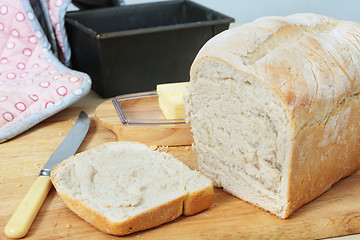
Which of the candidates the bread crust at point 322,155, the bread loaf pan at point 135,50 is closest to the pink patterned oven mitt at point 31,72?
the bread loaf pan at point 135,50

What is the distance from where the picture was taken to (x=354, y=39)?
187cm

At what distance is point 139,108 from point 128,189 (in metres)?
0.87

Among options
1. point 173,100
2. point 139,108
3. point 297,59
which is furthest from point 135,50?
point 297,59

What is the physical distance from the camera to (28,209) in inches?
65.8

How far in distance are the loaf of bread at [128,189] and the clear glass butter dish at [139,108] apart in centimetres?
38

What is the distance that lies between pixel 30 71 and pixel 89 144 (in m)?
0.76

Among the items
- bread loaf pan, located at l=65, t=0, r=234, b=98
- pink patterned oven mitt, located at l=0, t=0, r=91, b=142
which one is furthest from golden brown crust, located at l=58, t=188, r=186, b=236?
bread loaf pan, located at l=65, t=0, r=234, b=98

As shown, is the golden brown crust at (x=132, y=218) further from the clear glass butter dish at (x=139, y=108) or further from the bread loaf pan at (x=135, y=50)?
the bread loaf pan at (x=135, y=50)

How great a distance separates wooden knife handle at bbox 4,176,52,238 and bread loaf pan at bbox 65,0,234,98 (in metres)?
0.94

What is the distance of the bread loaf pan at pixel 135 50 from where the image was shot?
8.57 feet

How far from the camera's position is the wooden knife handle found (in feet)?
5.22

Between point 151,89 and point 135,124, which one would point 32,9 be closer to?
point 151,89

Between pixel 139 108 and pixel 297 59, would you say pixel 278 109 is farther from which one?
pixel 139 108

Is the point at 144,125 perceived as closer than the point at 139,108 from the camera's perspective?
Yes
